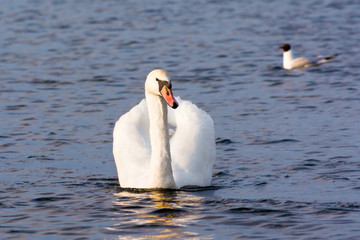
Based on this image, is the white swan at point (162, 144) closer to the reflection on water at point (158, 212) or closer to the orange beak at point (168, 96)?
the orange beak at point (168, 96)

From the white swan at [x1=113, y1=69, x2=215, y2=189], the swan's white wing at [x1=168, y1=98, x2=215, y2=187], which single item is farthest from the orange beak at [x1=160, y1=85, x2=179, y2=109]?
the swan's white wing at [x1=168, y1=98, x2=215, y2=187]

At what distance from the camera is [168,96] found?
10.1m

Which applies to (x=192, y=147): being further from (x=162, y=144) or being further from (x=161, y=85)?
(x=161, y=85)

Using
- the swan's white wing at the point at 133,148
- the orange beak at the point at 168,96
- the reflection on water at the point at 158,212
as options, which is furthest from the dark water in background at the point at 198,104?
the orange beak at the point at 168,96

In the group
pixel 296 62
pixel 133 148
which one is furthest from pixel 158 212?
pixel 296 62

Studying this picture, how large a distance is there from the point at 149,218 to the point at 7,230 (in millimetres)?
1521

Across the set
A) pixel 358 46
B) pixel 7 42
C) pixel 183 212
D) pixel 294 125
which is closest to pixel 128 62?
pixel 7 42

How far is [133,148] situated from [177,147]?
57 cm

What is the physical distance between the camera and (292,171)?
11766 mm

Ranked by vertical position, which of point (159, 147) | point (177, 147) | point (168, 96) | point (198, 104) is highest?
point (168, 96)

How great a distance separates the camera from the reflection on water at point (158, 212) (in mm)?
9070

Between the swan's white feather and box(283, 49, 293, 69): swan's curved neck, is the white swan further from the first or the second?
box(283, 49, 293, 69): swan's curved neck

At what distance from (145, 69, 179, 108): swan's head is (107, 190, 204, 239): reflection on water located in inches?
46.3

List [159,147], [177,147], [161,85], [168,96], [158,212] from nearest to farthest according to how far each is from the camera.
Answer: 1. [158,212]
2. [168,96]
3. [161,85]
4. [159,147]
5. [177,147]
